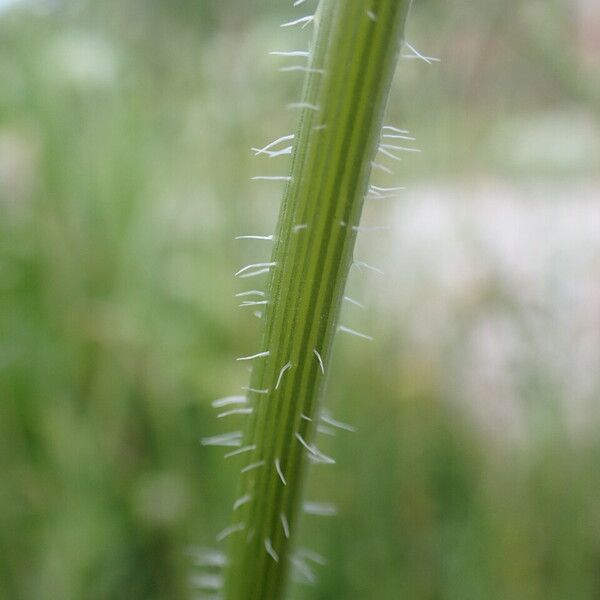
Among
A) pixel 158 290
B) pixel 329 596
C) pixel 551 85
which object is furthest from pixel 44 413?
pixel 551 85

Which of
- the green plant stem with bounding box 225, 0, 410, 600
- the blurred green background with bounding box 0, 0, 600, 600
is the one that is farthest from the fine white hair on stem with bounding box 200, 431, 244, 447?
the blurred green background with bounding box 0, 0, 600, 600

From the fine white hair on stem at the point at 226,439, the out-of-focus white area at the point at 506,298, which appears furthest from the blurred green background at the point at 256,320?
the fine white hair on stem at the point at 226,439

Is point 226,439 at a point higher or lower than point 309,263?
lower

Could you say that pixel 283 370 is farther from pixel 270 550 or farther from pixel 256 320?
pixel 256 320

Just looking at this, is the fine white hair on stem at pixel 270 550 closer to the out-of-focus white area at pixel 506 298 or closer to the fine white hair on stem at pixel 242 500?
the fine white hair on stem at pixel 242 500

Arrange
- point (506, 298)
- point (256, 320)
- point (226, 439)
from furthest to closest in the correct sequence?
1. point (256, 320)
2. point (506, 298)
3. point (226, 439)

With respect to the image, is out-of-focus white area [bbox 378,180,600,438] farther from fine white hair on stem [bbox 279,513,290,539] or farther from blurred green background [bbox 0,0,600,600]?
fine white hair on stem [bbox 279,513,290,539]

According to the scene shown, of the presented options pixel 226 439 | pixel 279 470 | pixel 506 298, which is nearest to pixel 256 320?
pixel 506 298
